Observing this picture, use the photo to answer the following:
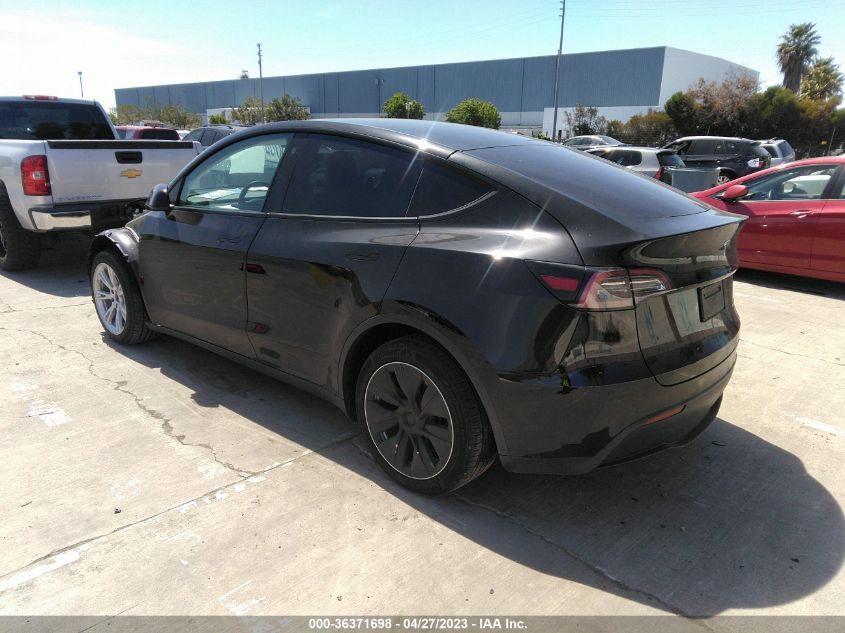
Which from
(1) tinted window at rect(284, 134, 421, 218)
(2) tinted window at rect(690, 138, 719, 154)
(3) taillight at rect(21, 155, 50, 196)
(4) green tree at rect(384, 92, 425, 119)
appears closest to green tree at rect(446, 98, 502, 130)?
(4) green tree at rect(384, 92, 425, 119)

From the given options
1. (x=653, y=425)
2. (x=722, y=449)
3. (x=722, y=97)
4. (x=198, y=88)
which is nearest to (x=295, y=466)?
(x=653, y=425)

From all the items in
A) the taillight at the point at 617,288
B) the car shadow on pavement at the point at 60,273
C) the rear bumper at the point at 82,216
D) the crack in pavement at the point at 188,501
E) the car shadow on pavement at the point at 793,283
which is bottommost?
the crack in pavement at the point at 188,501

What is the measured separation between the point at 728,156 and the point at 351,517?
20832 millimetres

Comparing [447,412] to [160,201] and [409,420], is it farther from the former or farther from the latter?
[160,201]

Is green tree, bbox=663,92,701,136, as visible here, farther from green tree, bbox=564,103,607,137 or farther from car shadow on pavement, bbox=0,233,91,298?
car shadow on pavement, bbox=0,233,91,298

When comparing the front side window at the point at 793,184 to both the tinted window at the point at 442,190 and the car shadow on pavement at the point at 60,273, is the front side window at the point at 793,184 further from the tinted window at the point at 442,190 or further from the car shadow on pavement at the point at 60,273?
the car shadow on pavement at the point at 60,273

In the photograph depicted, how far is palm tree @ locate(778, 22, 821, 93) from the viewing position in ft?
205

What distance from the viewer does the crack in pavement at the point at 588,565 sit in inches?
89.4

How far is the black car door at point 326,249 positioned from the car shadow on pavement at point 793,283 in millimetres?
5851

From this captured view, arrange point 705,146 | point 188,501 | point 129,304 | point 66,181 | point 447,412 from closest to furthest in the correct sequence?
point 447,412, point 188,501, point 129,304, point 66,181, point 705,146

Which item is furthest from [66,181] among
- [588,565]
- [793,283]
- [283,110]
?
[283,110]

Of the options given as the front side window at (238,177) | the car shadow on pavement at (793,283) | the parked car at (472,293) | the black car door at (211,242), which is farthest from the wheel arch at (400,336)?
the car shadow on pavement at (793,283)

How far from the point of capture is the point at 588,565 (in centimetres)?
250

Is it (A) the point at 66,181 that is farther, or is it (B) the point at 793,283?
(B) the point at 793,283
